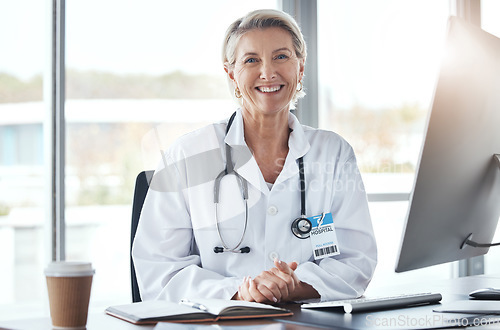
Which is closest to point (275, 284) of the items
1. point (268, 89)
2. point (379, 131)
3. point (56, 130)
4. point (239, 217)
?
point (239, 217)

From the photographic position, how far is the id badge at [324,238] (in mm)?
1817

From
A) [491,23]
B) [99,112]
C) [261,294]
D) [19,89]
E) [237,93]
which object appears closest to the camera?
[261,294]

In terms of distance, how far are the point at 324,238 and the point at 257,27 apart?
77cm

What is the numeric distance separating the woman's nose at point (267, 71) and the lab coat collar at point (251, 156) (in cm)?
16

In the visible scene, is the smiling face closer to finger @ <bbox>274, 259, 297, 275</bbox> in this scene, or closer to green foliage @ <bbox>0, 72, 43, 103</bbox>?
finger @ <bbox>274, 259, 297, 275</bbox>

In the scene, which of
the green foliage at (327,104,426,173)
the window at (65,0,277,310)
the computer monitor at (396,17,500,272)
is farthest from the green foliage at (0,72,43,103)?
the computer monitor at (396,17,500,272)

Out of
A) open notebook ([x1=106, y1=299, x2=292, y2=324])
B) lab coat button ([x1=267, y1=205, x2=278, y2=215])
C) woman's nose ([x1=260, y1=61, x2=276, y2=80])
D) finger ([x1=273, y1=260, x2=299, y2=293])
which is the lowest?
open notebook ([x1=106, y1=299, x2=292, y2=324])

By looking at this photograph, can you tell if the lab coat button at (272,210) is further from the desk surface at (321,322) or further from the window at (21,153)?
the window at (21,153)

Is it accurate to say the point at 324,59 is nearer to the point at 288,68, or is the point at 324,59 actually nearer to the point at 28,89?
the point at 288,68

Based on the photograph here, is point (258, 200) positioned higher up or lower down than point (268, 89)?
lower down

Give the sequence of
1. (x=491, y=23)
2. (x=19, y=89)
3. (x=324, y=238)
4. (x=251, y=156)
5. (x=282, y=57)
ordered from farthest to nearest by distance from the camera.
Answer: (x=491, y=23), (x=19, y=89), (x=282, y=57), (x=251, y=156), (x=324, y=238)

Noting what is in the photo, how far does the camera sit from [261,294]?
1460 mm

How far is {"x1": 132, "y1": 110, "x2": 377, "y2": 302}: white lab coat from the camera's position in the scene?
69.6 inches

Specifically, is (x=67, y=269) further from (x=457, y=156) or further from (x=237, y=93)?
(x=237, y=93)
